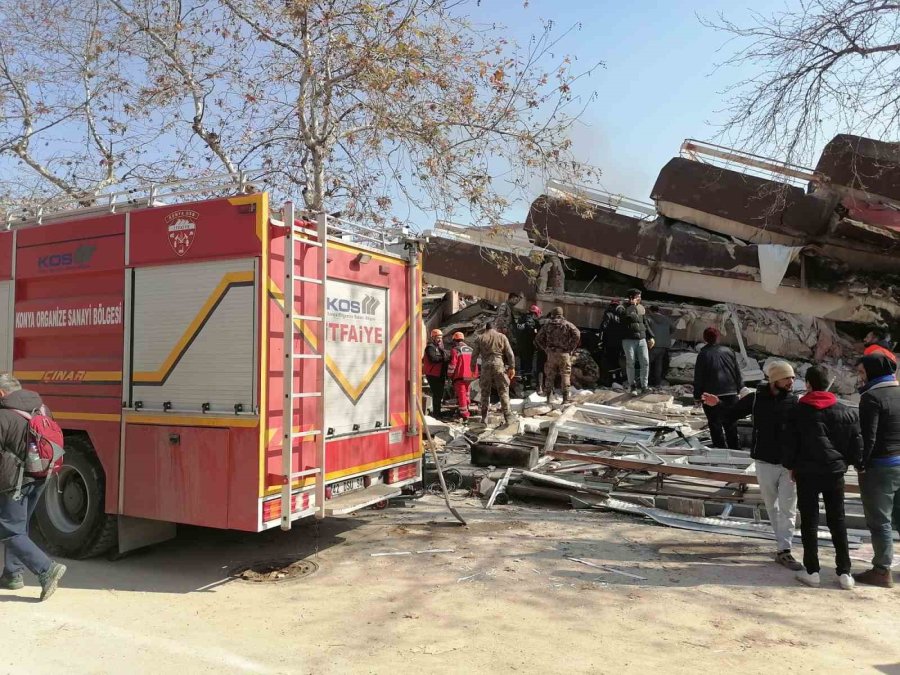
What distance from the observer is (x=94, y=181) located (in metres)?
14.1

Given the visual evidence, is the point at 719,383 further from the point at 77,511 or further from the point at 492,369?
the point at 77,511

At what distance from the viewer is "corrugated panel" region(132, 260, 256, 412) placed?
5184 mm

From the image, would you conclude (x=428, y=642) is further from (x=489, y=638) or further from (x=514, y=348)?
(x=514, y=348)

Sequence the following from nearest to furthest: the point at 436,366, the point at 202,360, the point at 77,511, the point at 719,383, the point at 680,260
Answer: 1. the point at 202,360
2. the point at 77,511
3. the point at 719,383
4. the point at 436,366
5. the point at 680,260

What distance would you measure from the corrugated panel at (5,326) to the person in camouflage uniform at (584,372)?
9686 mm

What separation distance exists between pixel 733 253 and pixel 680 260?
3.44 feet

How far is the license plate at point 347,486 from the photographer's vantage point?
5848 millimetres

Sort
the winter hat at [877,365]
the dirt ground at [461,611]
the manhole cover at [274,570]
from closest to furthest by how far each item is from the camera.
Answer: the dirt ground at [461,611] → the winter hat at [877,365] → the manhole cover at [274,570]

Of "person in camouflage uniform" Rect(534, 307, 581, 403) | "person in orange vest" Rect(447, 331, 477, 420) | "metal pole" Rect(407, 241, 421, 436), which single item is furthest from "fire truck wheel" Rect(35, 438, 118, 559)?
"person in camouflage uniform" Rect(534, 307, 581, 403)

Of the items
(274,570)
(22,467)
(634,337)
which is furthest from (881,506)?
(634,337)

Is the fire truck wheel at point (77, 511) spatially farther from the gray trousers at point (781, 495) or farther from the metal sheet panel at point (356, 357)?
the gray trousers at point (781, 495)

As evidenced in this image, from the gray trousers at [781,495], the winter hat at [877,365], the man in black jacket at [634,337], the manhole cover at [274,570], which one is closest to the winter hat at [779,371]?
the winter hat at [877,365]

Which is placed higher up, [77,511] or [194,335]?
[194,335]

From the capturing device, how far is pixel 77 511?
6113 mm
